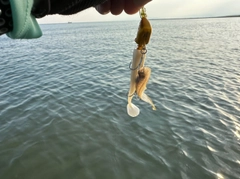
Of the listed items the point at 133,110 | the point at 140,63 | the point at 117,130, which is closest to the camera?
the point at 140,63

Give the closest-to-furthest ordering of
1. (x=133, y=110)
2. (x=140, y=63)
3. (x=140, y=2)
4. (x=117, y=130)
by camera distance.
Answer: (x=140, y=2)
(x=140, y=63)
(x=133, y=110)
(x=117, y=130)

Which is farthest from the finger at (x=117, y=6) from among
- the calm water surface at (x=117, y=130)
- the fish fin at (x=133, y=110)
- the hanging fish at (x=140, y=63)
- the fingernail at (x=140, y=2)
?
the calm water surface at (x=117, y=130)

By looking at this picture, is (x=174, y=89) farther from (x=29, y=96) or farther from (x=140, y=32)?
(x=140, y=32)

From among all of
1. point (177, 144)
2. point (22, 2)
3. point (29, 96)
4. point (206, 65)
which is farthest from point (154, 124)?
point (206, 65)

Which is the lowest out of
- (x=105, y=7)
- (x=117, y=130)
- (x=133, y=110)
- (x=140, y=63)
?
(x=117, y=130)

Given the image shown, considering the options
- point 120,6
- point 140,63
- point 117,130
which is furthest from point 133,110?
point 117,130

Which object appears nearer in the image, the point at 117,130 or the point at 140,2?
the point at 140,2

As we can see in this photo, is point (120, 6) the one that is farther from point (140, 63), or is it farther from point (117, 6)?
point (140, 63)

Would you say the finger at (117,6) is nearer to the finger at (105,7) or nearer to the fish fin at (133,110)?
the finger at (105,7)
